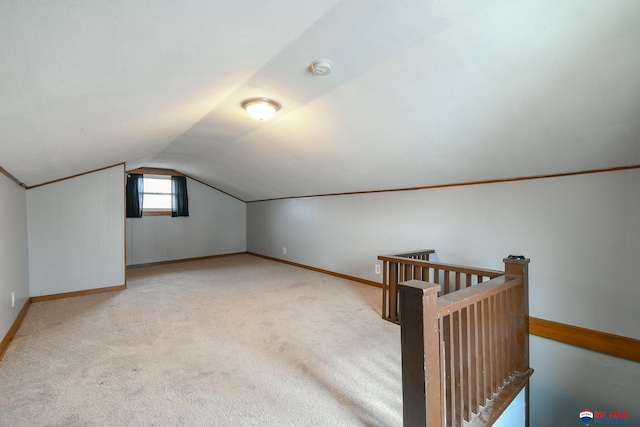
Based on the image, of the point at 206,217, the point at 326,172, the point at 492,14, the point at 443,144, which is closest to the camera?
the point at 492,14

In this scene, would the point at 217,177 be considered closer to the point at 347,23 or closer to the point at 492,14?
the point at 347,23

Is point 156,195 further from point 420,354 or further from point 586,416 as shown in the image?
point 586,416

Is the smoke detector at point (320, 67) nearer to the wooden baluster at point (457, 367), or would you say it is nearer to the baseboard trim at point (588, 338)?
the wooden baluster at point (457, 367)

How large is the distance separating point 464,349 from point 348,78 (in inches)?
74.8

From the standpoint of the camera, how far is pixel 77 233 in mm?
4059

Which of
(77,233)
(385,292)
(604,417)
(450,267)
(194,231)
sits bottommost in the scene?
(604,417)

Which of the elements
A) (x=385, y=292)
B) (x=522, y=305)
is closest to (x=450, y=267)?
(x=522, y=305)

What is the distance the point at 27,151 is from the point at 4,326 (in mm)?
1531

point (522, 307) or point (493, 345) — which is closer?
point (493, 345)

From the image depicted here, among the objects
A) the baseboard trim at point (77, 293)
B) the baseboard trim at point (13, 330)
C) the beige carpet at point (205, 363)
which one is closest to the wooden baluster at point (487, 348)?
the beige carpet at point (205, 363)

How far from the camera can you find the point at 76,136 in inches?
87.7

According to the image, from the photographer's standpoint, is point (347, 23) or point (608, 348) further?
point (608, 348)

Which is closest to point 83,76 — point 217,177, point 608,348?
point 608,348

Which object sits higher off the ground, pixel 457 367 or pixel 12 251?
pixel 12 251
